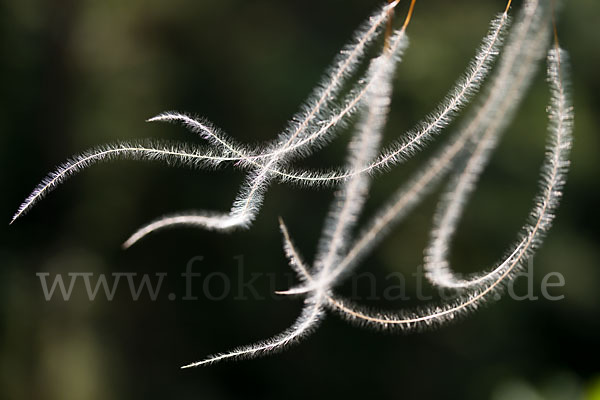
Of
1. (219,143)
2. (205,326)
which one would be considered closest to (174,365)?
(205,326)

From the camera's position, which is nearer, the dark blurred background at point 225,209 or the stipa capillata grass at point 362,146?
the stipa capillata grass at point 362,146

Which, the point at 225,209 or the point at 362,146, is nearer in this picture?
the point at 362,146

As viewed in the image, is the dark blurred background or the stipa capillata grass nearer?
the stipa capillata grass

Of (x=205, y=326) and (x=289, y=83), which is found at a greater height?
(x=289, y=83)

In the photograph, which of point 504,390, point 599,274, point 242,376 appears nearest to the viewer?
point 504,390

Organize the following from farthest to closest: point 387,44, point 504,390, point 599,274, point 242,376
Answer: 1. point 242,376
2. point 599,274
3. point 504,390
4. point 387,44

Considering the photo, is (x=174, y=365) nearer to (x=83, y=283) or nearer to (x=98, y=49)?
(x=83, y=283)

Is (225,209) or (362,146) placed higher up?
(225,209)

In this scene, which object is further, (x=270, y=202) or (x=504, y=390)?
(x=270, y=202)
